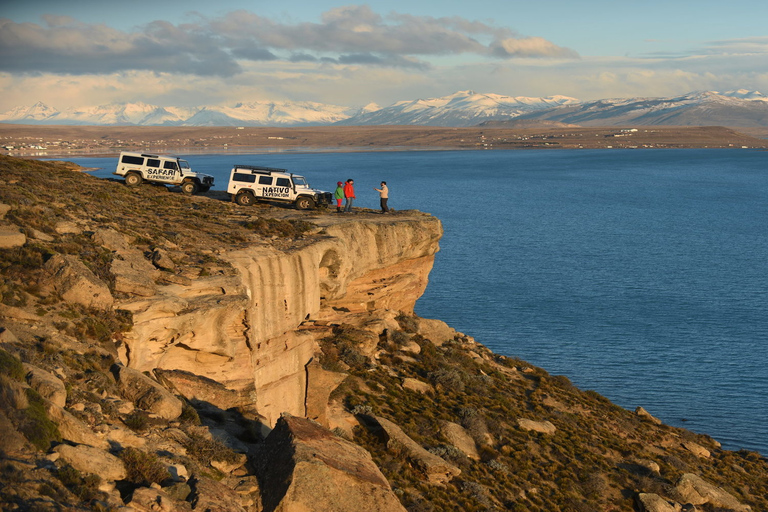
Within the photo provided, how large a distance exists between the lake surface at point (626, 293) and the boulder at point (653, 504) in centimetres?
1312

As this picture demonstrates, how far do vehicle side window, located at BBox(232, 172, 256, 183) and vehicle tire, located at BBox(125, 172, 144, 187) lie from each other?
6367mm

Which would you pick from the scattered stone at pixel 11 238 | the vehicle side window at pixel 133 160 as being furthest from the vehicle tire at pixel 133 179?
the scattered stone at pixel 11 238

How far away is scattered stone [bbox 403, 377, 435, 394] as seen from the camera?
26.8 m

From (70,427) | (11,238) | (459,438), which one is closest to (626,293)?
(459,438)

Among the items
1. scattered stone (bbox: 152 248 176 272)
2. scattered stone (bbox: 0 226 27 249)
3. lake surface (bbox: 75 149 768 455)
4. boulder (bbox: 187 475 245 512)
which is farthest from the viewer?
lake surface (bbox: 75 149 768 455)

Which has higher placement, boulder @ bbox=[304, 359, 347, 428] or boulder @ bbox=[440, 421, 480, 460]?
boulder @ bbox=[304, 359, 347, 428]

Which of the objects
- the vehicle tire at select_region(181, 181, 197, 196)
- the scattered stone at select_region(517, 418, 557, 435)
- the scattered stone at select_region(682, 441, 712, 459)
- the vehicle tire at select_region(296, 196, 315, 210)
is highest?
the vehicle tire at select_region(181, 181, 197, 196)

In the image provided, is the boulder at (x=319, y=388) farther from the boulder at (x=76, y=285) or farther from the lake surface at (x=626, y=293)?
the lake surface at (x=626, y=293)

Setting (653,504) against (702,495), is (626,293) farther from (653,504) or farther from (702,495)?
(653,504)

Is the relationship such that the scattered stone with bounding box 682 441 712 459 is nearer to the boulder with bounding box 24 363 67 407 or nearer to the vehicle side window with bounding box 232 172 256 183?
the vehicle side window with bounding box 232 172 256 183

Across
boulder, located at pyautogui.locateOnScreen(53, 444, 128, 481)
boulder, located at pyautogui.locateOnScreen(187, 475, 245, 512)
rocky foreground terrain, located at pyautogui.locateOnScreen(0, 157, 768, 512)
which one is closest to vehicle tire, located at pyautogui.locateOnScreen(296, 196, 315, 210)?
rocky foreground terrain, located at pyautogui.locateOnScreen(0, 157, 768, 512)

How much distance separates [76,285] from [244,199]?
1945 centimetres

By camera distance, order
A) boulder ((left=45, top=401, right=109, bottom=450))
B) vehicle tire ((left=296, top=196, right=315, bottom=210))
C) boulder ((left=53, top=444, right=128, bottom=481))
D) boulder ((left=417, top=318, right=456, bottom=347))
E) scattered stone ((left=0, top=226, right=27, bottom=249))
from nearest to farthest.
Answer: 1. boulder ((left=53, top=444, right=128, bottom=481))
2. boulder ((left=45, top=401, right=109, bottom=450))
3. scattered stone ((left=0, top=226, right=27, bottom=249))
4. boulder ((left=417, top=318, right=456, bottom=347))
5. vehicle tire ((left=296, top=196, right=315, bottom=210))

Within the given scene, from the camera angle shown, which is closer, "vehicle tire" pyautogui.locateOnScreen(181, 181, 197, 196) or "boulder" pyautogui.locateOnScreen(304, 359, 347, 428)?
"boulder" pyautogui.locateOnScreen(304, 359, 347, 428)
